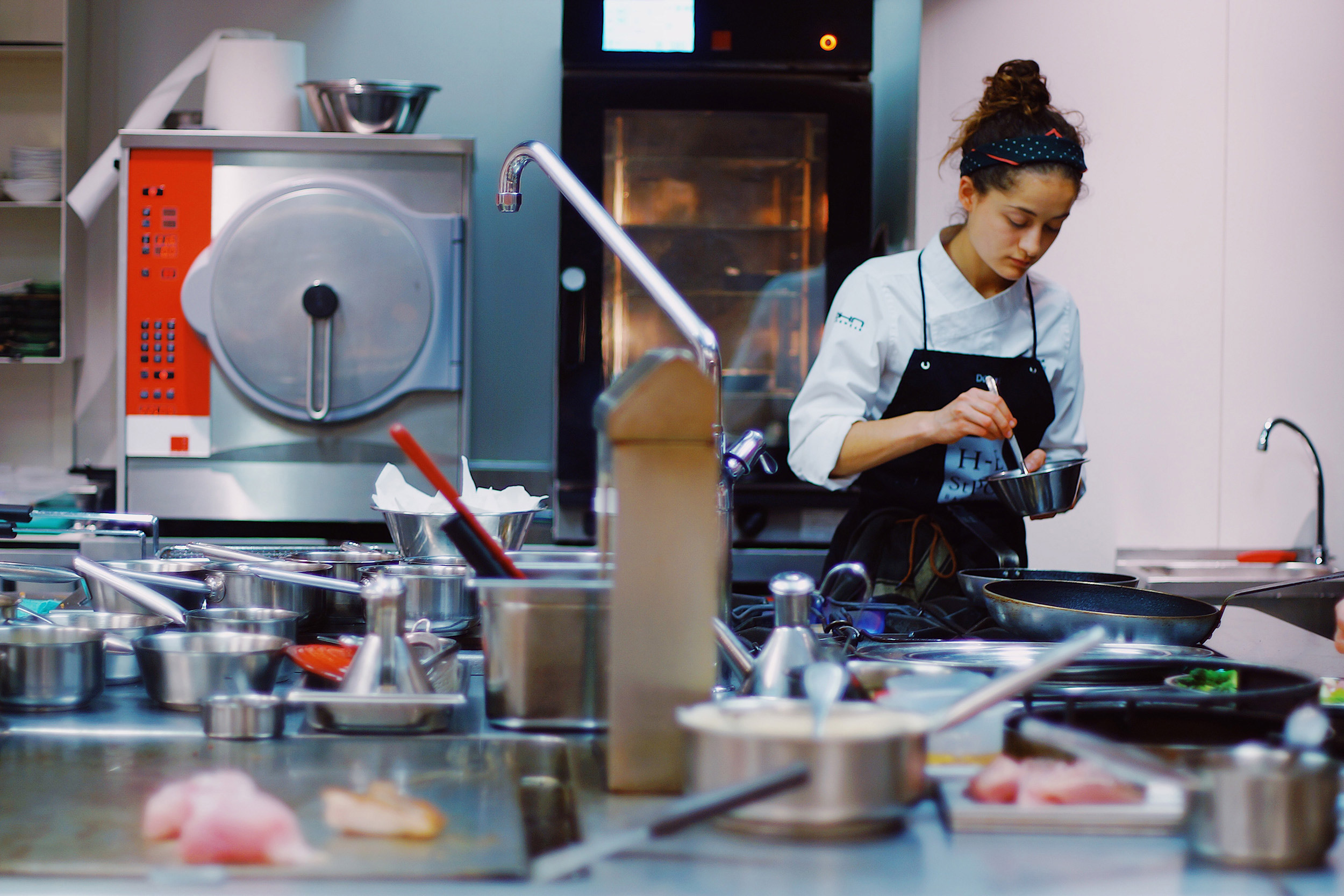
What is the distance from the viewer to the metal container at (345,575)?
1450 millimetres

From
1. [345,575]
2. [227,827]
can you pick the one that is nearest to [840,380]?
[345,575]

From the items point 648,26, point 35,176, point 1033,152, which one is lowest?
point 1033,152

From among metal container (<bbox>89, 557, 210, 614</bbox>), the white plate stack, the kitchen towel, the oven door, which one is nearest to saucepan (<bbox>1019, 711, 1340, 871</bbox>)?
metal container (<bbox>89, 557, 210, 614</bbox>)

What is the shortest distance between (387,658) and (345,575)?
56cm

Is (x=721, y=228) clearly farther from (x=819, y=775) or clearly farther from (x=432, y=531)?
(x=819, y=775)

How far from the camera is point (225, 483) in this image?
3.16 metres

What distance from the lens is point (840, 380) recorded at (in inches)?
81.7

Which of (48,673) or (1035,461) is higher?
(1035,461)

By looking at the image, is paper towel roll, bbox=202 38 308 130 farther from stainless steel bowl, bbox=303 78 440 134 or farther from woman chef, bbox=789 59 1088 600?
Result: woman chef, bbox=789 59 1088 600

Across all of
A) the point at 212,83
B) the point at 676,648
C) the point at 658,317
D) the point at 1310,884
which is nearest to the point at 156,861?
the point at 676,648

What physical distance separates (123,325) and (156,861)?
9.13 ft

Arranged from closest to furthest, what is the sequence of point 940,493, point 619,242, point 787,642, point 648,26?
point 787,642 → point 619,242 → point 940,493 → point 648,26

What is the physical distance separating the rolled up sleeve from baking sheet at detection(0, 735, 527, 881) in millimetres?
1194

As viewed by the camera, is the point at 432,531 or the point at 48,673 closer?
the point at 48,673
